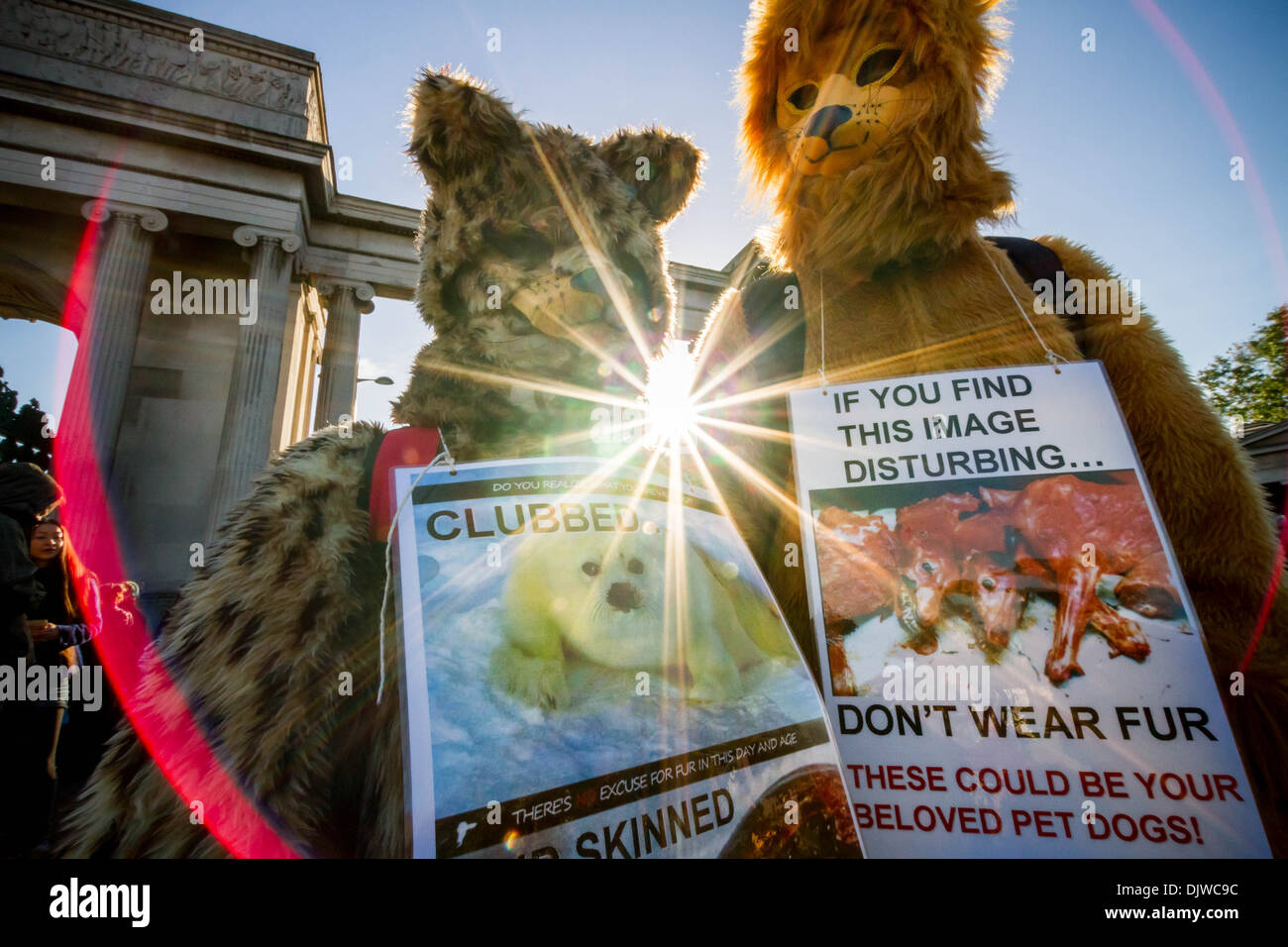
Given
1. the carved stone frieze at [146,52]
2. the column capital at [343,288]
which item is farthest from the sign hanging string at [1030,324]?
the carved stone frieze at [146,52]

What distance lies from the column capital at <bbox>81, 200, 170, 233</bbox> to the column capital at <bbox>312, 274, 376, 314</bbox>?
323 centimetres

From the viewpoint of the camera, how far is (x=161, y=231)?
13.1m

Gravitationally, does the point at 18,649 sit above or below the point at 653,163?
below

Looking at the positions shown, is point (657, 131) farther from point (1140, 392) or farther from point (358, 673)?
point (358, 673)

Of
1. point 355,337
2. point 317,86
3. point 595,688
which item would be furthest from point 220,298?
point 595,688

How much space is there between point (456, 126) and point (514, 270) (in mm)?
462

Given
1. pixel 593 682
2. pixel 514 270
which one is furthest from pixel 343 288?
pixel 593 682

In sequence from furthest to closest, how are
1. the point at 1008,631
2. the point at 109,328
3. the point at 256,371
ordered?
the point at 256,371 < the point at 109,328 < the point at 1008,631

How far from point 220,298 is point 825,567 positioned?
1741 cm

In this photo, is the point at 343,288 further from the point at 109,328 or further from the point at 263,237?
the point at 109,328

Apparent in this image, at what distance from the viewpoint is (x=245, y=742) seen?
115 cm

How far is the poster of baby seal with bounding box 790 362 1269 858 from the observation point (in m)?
1.32

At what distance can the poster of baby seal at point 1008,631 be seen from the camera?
4.34ft

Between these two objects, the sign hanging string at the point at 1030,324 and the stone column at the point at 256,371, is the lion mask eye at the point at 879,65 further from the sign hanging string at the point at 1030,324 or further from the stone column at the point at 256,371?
the stone column at the point at 256,371
